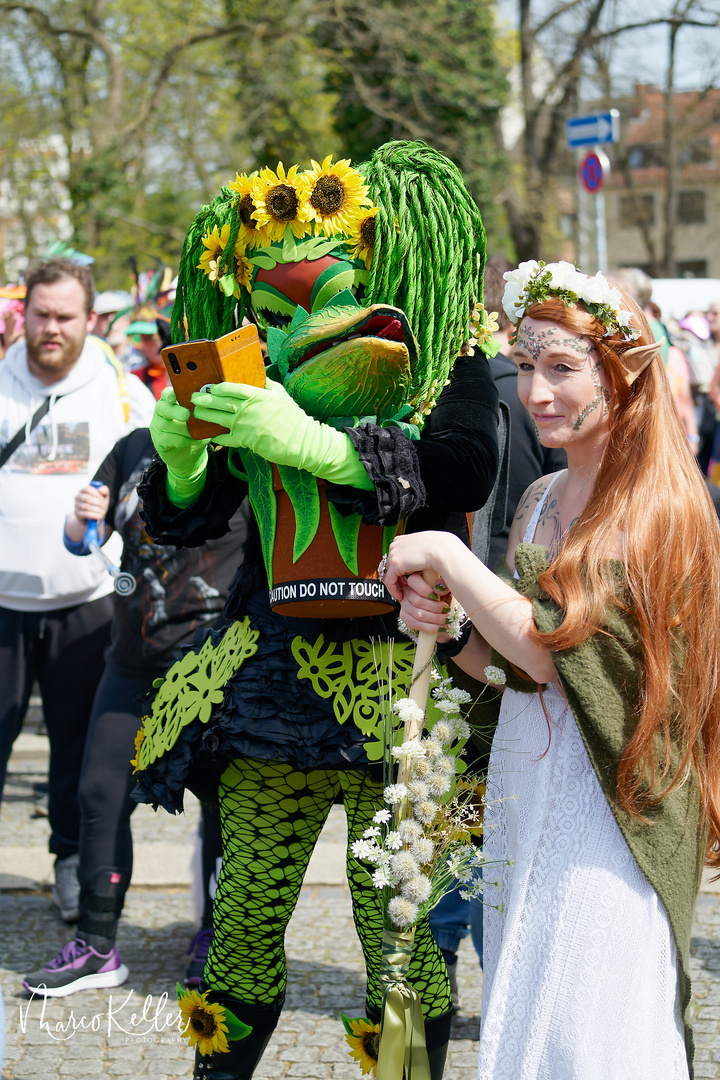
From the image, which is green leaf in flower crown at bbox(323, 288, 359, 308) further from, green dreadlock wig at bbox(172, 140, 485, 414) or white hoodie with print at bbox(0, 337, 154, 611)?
white hoodie with print at bbox(0, 337, 154, 611)

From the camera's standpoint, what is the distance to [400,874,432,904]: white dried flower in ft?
5.95

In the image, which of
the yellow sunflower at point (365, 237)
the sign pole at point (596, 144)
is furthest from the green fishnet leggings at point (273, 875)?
the sign pole at point (596, 144)

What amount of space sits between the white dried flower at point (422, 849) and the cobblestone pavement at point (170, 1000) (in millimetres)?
1326

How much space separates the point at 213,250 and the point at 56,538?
178 centimetres

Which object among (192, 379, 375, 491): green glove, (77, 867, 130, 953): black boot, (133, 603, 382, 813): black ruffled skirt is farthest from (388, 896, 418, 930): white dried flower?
(77, 867, 130, 953): black boot

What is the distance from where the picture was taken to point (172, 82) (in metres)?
16.5

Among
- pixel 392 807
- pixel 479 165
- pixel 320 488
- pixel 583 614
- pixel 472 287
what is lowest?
pixel 392 807

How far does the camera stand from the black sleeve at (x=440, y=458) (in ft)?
6.64

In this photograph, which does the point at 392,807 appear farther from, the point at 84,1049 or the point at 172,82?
the point at 172,82

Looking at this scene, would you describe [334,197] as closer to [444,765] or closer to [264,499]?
[264,499]

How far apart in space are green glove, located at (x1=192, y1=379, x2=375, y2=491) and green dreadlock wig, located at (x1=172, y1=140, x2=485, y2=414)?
0.26 m

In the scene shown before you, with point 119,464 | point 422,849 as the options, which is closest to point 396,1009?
point 422,849

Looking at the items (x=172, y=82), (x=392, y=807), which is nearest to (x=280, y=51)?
(x=172, y=82)

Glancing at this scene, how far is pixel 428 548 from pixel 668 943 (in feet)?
2.42
